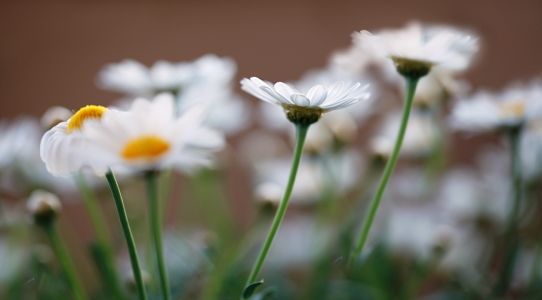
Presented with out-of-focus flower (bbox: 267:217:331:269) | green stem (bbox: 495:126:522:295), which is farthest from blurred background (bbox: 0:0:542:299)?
green stem (bbox: 495:126:522:295)

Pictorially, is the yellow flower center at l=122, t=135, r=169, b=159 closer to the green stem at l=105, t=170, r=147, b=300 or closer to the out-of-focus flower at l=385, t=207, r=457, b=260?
the green stem at l=105, t=170, r=147, b=300

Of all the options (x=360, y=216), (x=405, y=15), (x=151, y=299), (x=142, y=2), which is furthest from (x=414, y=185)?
(x=142, y=2)

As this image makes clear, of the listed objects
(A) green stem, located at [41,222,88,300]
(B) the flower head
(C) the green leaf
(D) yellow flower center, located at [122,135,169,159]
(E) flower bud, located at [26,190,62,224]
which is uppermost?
(B) the flower head

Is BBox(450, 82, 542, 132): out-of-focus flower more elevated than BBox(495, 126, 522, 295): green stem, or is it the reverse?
BBox(450, 82, 542, 132): out-of-focus flower

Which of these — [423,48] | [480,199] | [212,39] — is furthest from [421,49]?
[212,39]

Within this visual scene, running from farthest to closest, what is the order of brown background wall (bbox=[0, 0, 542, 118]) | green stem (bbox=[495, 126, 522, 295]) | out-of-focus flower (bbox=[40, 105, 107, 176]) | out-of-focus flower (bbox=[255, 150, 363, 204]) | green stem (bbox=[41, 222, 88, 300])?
brown background wall (bbox=[0, 0, 542, 118]) < out-of-focus flower (bbox=[255, 150, 363, 204]) < green stem (bbox=[495, 126, 522, 295]) < green stem (bbox=[41, 222, 88, 300]) < out-of-focus flower (bbox=[40, 105, 107, 176])

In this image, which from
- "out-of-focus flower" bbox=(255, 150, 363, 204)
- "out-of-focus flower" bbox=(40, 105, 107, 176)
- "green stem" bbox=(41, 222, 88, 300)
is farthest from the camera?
"out-of-focus flower" bbox=(255, 150, 363, 204)
